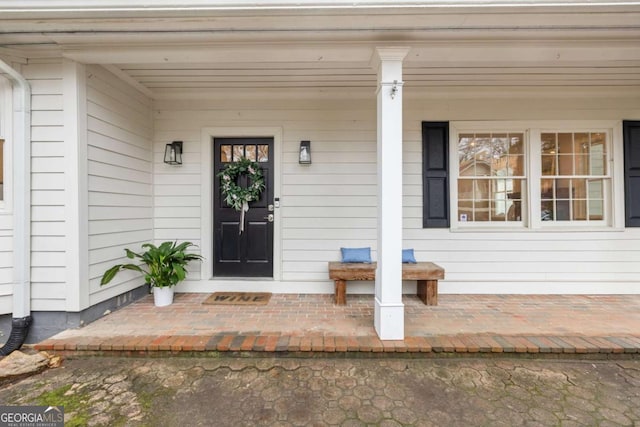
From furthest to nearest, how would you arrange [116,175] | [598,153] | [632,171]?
[598,153]
[632,171]
[116,175]

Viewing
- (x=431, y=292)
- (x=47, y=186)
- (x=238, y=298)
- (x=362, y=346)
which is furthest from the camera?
(x=238, y=298)

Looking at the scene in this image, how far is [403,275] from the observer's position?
9.89 ft

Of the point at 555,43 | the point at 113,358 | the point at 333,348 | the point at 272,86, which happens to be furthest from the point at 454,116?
the point at 113,358

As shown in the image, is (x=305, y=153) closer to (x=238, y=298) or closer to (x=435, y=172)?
(x=435, y=172)

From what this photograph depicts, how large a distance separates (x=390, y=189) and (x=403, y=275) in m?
1.15

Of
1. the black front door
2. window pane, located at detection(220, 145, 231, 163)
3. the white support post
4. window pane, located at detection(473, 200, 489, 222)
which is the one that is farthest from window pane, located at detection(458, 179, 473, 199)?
the white support post

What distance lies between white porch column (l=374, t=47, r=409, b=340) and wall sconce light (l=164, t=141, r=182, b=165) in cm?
246

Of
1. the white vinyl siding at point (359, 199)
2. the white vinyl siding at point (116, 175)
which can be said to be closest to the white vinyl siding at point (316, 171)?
the white vinyl siding at point (359, 199)

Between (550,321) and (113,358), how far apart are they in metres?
3.65

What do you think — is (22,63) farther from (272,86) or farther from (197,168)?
(272,86)

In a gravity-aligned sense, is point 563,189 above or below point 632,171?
below

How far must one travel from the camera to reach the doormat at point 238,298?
316 centimetres

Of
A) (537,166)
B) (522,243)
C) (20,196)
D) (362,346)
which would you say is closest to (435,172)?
(537,166)

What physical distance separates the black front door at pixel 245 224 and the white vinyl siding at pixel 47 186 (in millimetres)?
1439
